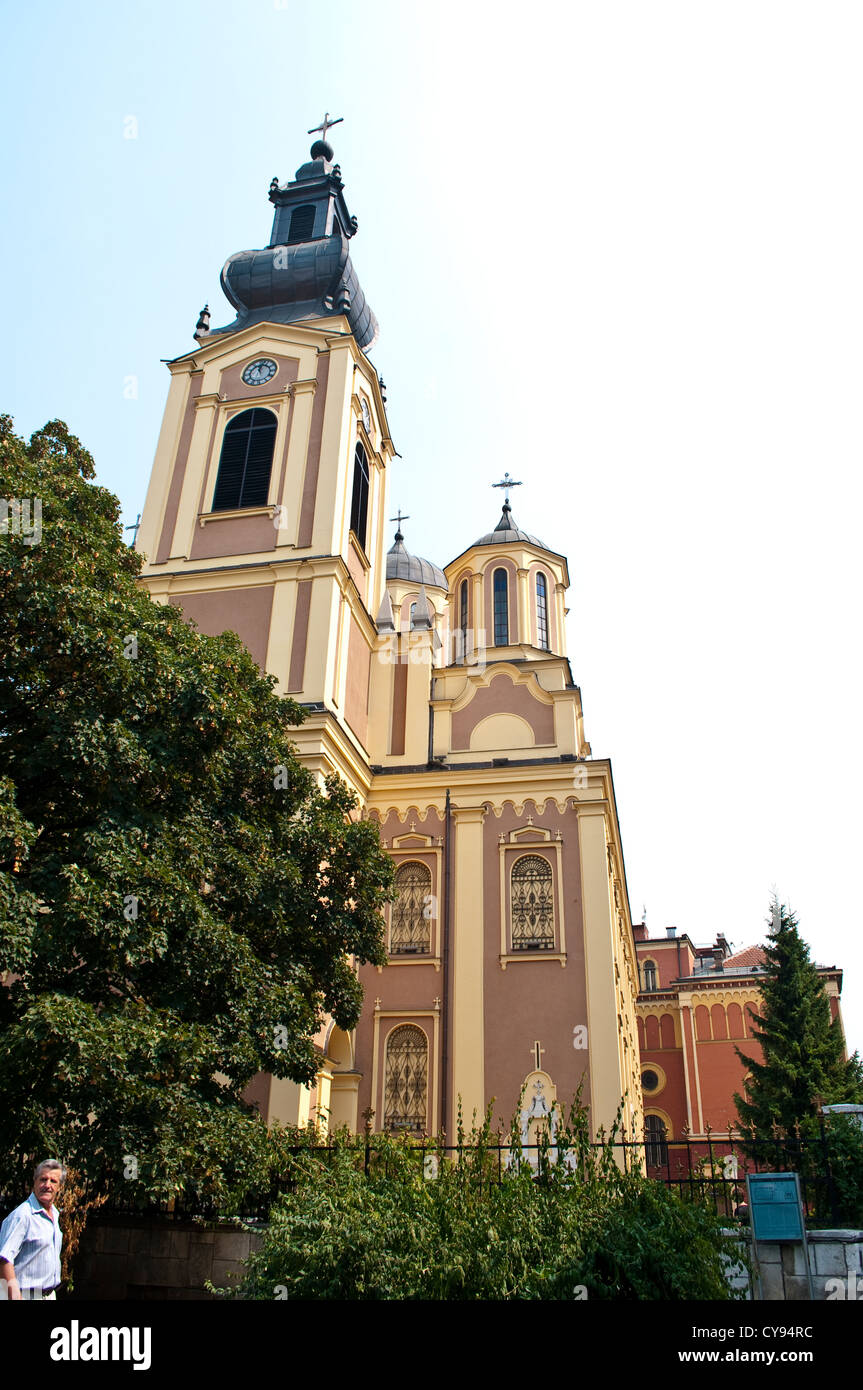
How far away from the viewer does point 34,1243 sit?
5824 mm

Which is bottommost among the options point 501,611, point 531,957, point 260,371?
point 531,957

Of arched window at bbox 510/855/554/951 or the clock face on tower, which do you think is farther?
the clock face on tower

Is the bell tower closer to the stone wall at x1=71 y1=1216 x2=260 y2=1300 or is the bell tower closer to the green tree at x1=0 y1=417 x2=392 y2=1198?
the green tree at x1=0 y1=417 x2=392 y2=1198

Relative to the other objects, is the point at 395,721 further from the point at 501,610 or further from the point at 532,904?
the point at 501,610

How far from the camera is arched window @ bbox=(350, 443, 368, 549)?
2434cm

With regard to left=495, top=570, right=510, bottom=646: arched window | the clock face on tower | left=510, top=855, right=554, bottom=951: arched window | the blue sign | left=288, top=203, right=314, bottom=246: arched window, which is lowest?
the blue sign

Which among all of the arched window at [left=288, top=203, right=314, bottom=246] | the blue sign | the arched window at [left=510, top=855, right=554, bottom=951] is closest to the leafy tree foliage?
the blue sign

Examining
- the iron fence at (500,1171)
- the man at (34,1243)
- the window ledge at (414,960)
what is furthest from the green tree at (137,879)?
the window ledge at (414,960)

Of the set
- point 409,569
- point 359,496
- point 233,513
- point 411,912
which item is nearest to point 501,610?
point 359,496

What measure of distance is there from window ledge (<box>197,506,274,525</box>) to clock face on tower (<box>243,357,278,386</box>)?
3835 mm

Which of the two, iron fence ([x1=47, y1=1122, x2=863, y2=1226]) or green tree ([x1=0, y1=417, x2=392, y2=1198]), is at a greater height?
green tree ([x1=0, y1=417, x2=392, y2=1198])

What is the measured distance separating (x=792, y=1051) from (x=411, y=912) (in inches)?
495

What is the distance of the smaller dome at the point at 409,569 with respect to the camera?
128 ft
